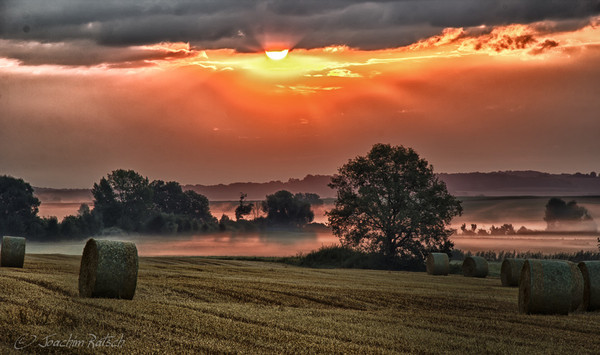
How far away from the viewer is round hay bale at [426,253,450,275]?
4653 cm

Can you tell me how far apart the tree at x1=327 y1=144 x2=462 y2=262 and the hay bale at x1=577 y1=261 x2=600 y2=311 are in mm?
33026

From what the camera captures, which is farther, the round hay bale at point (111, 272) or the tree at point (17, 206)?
the tree at point (17, 206)

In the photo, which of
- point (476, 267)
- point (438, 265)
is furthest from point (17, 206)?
point (476, 267)

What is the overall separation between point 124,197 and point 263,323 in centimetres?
10112

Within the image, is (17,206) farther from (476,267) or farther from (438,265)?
(476,267)

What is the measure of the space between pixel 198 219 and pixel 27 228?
28.4 meters

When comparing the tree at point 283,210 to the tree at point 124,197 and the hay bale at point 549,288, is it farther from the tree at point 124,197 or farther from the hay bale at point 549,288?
the hay bale at point 549,288

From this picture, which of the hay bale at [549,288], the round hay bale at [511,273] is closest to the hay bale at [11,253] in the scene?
the hay bale at [549,288]

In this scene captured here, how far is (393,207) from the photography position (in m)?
58.7

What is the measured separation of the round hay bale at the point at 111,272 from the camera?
63.6 feet

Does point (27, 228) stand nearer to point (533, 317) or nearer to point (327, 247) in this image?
point (327, 247)

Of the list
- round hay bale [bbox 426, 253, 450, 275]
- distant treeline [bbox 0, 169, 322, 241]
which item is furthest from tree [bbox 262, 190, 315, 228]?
round hay bale [bbox 426, 253, 450, 275]

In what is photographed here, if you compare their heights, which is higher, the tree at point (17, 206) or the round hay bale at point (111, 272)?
the tree at point (17, 206)

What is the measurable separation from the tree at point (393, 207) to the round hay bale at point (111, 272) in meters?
38.9
